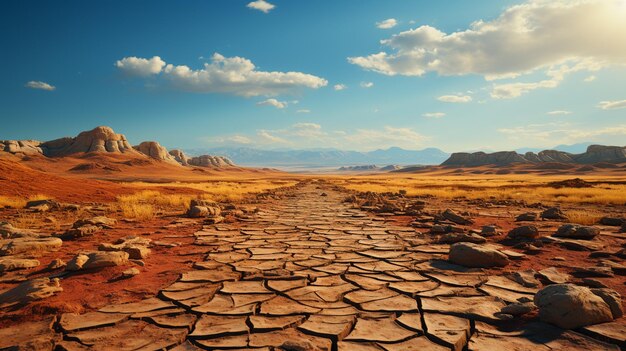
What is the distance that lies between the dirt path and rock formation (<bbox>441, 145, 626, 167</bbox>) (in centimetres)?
13060

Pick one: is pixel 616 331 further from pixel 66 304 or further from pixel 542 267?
pixel 66 304

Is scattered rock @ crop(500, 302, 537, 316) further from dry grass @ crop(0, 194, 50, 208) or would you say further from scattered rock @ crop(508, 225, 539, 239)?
dry grass @ crop(0, 194, 50, 208)

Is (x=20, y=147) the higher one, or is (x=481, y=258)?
(x=20, y=147)

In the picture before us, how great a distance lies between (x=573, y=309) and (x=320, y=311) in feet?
7.34

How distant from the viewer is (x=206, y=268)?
198 inches

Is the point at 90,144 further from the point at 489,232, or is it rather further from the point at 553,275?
the point at 553,275

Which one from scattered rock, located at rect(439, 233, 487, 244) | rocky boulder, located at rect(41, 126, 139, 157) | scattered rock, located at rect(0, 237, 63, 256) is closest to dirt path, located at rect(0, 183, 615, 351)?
scattered rock, located at rect(439, 233, 487, 244)

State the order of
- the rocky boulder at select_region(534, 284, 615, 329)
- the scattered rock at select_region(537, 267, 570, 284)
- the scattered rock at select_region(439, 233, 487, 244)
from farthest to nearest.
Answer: the scattered rock at select_region(439, 233, 487, 244)
the scattered rock at select_region(537, 267, 570, 284)
the rocky boulder at select_region(534, 284, 615, 329)

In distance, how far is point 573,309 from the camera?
3014mm

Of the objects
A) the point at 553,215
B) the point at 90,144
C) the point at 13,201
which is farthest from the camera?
the point at 90,144

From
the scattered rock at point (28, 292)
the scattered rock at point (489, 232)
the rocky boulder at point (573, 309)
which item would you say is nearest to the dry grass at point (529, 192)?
the scattered rock at point (489, 232)

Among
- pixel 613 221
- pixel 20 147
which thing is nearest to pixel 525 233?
pixel 613 221

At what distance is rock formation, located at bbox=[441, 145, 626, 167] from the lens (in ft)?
366

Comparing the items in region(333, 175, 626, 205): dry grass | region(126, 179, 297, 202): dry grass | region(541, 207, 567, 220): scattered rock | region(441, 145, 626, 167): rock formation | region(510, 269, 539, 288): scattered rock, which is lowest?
region(333, 175, 626, 205): dry grass
